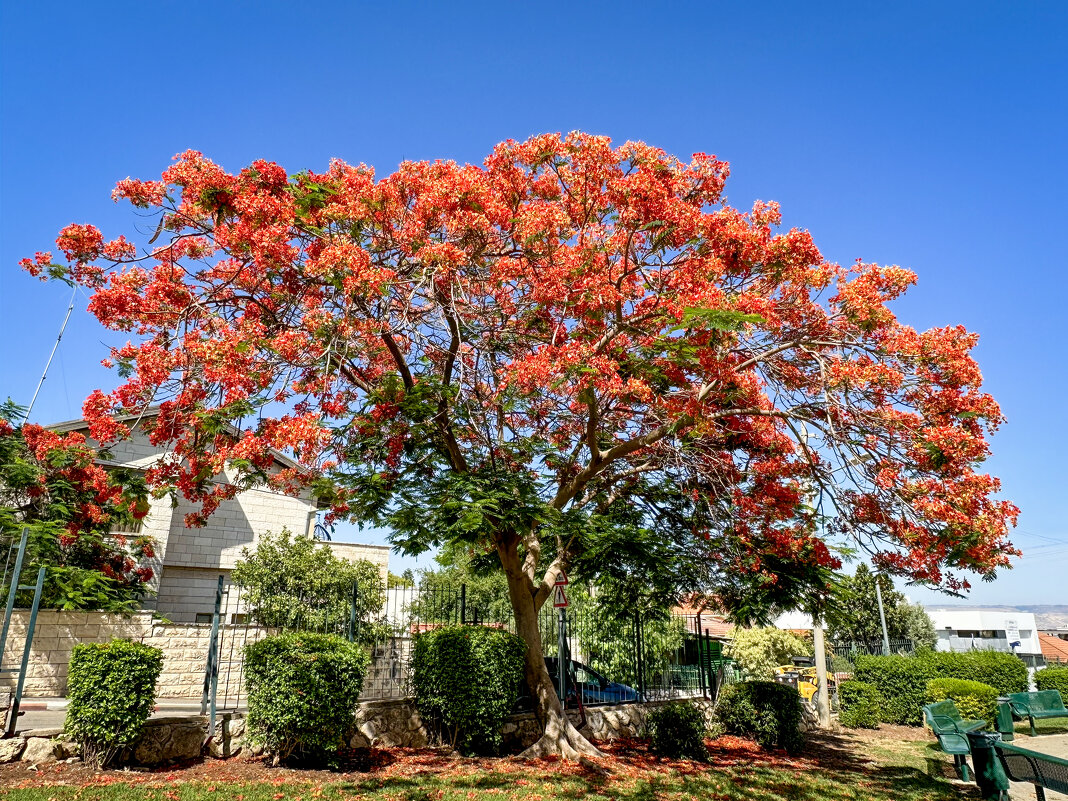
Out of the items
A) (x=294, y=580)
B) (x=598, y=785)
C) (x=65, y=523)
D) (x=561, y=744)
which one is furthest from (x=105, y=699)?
(x=294, y=580)

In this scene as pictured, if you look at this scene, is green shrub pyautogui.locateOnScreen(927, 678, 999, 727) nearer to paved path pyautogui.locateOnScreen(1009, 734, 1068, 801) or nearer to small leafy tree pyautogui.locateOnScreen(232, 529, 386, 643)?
paved path pyautogui.locateOnScreen(1009, 734, 1068, 801)

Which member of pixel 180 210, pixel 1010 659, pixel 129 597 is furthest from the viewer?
pixel 1010 659

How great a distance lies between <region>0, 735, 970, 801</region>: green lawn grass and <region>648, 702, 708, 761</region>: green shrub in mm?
431

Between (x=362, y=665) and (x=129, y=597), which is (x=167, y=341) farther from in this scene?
(x=129, y=597)

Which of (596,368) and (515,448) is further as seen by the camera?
(515,448)

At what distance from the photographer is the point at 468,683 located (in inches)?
421

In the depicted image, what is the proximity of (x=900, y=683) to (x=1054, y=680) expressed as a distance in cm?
774

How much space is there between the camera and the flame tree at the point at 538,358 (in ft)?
30.2

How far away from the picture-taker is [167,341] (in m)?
10.0

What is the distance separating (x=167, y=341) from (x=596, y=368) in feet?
20.5

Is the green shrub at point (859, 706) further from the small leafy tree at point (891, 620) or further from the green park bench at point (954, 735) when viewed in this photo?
the small leafy tree at point (891, 620)

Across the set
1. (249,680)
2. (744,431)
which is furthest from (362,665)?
(744,431)

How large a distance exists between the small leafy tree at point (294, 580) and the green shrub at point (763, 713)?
9.32 m

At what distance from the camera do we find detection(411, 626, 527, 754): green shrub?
1063 cm
